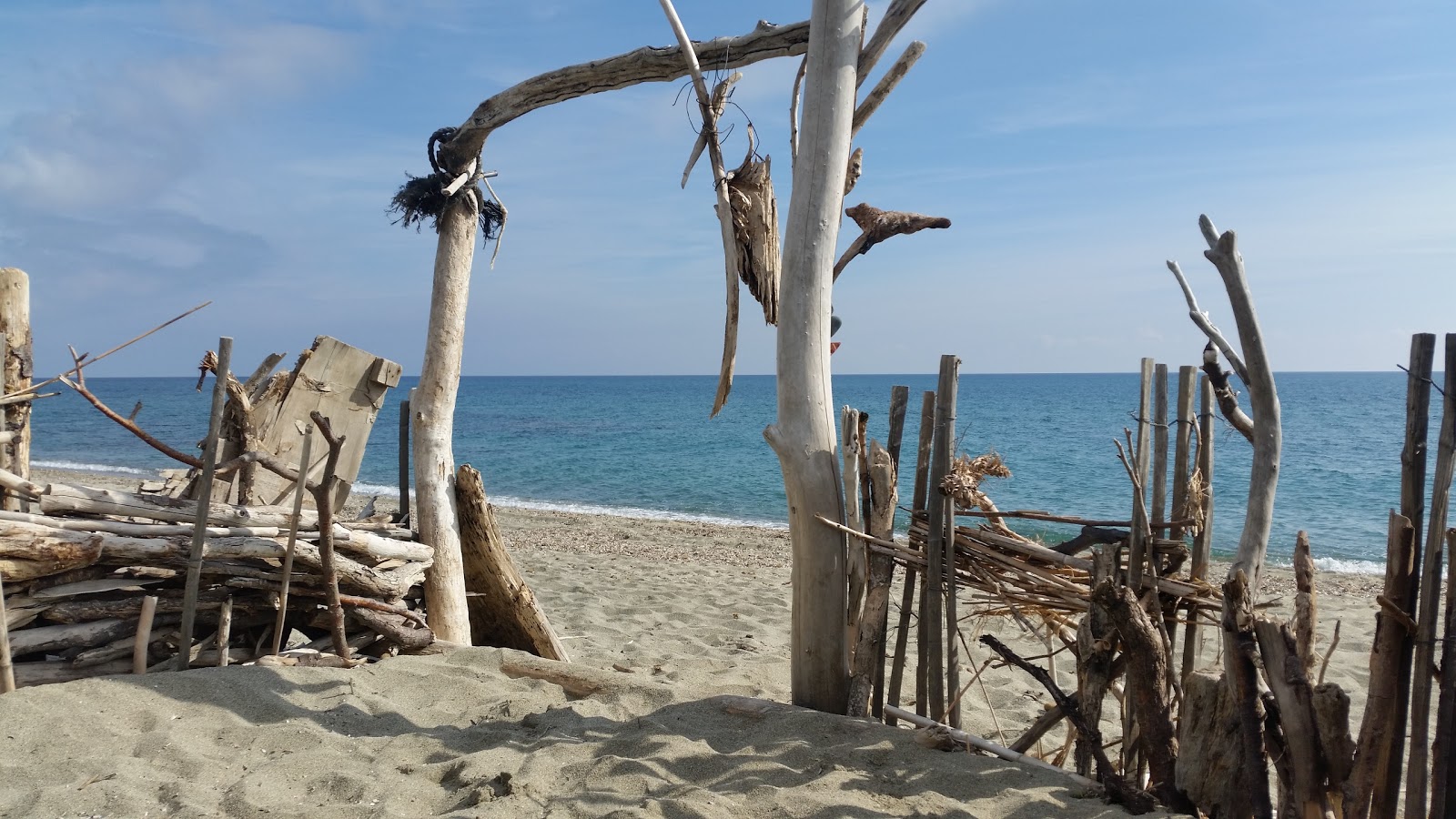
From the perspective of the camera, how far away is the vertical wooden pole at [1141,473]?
3.07 metres

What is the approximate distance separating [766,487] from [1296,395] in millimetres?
65973

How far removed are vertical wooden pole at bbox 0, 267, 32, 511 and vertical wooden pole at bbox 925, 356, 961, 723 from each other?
153 inches

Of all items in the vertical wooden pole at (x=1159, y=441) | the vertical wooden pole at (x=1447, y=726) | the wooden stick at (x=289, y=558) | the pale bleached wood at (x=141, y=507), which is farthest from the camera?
the wooden stick at (x=289, y=558)

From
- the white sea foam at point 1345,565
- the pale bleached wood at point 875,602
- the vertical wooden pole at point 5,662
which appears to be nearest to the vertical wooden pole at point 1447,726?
the pale bleached wood at point 875,602

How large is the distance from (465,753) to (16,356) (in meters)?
2.73

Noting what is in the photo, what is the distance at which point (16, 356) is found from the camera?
3.92m

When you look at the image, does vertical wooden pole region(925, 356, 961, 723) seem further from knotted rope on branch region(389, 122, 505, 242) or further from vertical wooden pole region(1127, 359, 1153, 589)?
knotted rope on branch region(389, 122, 505, 242)

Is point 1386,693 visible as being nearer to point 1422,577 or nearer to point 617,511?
point 1422,577

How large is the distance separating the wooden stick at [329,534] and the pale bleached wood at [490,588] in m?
0.91

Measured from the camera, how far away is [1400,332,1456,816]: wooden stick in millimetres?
2473

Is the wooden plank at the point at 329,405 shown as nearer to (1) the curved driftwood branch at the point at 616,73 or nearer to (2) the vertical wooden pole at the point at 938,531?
(1) the curved driftwood branch at the point at 616,73

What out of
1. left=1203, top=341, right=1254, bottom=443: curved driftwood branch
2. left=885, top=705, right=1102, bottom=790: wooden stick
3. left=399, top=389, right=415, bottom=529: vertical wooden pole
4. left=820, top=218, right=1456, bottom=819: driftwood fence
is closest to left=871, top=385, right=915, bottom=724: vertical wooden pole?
left=820, top=218, right=1456, bottom=819: driftwood fence

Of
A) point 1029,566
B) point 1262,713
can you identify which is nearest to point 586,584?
point 1029,566

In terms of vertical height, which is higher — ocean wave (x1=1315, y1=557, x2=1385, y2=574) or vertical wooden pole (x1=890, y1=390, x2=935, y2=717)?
vertical wooden pole (x1=890, y1=390, x2=935, y2=717)
